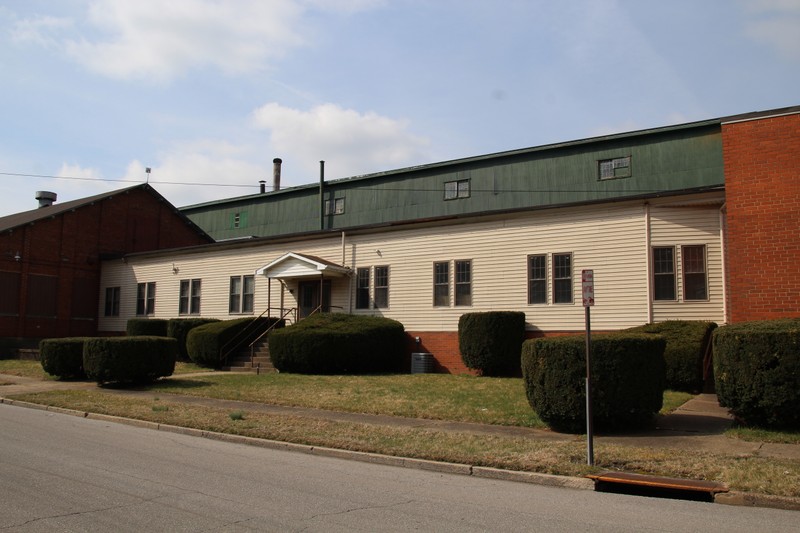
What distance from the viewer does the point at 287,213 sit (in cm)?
4834

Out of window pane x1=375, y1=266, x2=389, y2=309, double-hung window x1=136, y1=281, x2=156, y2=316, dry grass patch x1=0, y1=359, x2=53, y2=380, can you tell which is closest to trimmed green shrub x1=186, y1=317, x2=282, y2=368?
window pane x1=375, y1=266, x2=389, y2=309

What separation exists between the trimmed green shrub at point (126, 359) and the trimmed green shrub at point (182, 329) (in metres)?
8.57

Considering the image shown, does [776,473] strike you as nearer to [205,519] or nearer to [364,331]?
[205,519]

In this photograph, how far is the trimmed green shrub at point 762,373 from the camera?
35.7 feet

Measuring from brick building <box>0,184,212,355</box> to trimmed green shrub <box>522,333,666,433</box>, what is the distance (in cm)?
2971

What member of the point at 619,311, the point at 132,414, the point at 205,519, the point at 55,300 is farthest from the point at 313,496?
the point at 55,300

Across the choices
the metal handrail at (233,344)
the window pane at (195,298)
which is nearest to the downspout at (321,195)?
the window pane at (195,298)

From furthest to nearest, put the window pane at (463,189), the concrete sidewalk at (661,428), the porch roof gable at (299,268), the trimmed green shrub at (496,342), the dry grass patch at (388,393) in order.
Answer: the window pane at (463,189) → the porch roof gable at (299,268) → the trimmed green shrub at (496,342) → the dry grass patch at (388,393) → the concrete sidewalk at (661,428)

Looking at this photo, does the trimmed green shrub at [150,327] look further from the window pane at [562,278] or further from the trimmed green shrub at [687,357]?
the trimmed green shrub at [687,357]

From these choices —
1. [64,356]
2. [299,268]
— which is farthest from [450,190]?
[64,356]

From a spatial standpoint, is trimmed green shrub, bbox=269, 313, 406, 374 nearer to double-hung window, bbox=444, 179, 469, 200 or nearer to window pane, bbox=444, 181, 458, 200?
double-hung window, bbox=444, 179, 469, 200

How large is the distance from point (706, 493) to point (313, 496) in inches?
182

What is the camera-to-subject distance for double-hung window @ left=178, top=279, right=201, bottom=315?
32.3 m

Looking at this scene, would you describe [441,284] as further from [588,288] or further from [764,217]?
[588,288]
